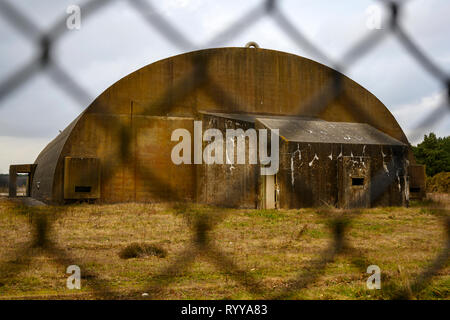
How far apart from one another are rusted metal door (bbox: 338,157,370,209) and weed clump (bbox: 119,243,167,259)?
6496 millimetres

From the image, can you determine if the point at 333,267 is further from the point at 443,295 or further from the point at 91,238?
the point at 91,238

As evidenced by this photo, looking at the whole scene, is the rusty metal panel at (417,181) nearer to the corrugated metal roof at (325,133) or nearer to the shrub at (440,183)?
the corrugated metal roof at (325,133)

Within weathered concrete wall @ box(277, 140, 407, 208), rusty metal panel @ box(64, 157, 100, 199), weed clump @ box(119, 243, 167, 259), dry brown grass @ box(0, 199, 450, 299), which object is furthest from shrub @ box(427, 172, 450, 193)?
weed clump @ box(119, 243, 167, 259)

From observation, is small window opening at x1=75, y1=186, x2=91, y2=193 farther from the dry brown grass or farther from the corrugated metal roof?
the corrugated metal roof

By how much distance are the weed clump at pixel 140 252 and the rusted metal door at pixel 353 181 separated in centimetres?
650

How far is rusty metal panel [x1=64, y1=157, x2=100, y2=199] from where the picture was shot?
1108 centimetres

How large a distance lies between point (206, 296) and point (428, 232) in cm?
507

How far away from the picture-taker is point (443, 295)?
254 cm

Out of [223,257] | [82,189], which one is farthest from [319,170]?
[223,257]

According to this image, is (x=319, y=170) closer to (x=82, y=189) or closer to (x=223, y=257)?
(x=82, y=189)

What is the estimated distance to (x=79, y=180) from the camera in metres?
11.1

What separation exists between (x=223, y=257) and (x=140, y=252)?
1068 mm

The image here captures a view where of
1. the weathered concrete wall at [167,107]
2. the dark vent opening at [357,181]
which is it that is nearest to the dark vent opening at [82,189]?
the weathered concrete wall at [167,107]

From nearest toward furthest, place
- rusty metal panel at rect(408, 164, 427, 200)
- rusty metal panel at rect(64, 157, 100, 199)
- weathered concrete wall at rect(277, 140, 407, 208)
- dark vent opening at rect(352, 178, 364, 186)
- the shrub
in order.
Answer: weathered concrete wall at rect(277, 140, 407, 208), dark vent opening at rect(352, 178, 364, 186), rusty metal panel at rect(64, 157, 100, 199), rusty metal panel at rect(408, 164, 427, 200), the shrub
